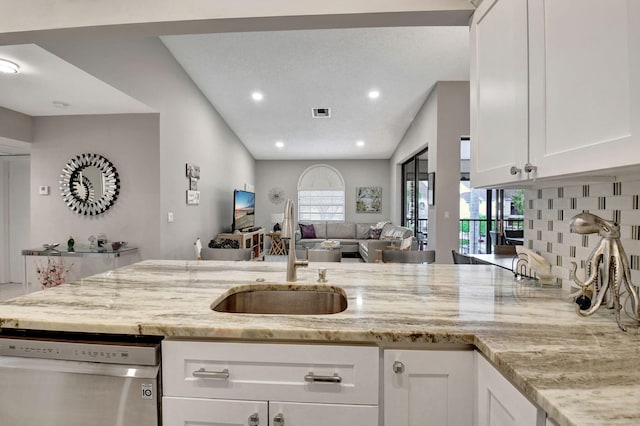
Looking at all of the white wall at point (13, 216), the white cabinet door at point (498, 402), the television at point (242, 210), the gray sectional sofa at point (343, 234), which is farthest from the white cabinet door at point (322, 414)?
the gray sectional sofa at point (343, 234)

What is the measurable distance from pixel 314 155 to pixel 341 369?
8304mm

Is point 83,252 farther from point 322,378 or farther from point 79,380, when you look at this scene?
point 322,378

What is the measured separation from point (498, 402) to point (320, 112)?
5.57 m

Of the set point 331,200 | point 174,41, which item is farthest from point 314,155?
point 174,41

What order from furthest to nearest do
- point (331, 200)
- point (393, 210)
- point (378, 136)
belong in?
point (331, 200) < point (393, 210) < point (378, 136)

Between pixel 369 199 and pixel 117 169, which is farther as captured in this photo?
pixel 369 199

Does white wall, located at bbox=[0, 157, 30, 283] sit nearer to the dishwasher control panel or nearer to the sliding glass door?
the dishwasher control panel

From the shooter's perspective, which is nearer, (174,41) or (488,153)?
(488,153)

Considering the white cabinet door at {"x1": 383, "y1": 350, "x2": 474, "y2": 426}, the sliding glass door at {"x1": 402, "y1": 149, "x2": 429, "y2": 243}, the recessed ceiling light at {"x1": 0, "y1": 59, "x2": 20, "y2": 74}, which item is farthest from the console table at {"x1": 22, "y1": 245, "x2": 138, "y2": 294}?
the sliding glass door at {"x1": 402, "y1": 149, "x2": 429, "y2": 243}

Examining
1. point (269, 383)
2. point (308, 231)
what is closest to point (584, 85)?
point (269, 383)

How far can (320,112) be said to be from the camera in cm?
585

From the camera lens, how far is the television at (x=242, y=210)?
6.29 meters

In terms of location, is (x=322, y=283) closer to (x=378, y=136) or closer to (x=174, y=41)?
(x=174, y=41)

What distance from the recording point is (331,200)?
9.45 metres
